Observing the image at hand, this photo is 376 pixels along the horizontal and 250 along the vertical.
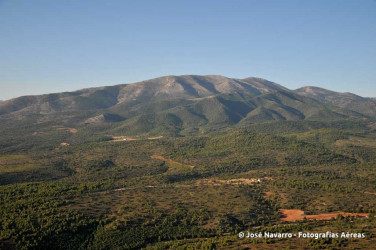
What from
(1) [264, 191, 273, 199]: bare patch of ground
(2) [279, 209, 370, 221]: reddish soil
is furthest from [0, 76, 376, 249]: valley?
(1) [264, 191, 273, 199]: bare patch of ground

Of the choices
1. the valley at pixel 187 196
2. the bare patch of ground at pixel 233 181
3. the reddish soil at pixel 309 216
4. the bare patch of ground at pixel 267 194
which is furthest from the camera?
the bare patch of ground at pixel 233 181

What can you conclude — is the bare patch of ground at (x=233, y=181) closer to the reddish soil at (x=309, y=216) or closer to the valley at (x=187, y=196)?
the valley at (x=187, y=196)

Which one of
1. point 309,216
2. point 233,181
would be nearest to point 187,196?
point 233,181

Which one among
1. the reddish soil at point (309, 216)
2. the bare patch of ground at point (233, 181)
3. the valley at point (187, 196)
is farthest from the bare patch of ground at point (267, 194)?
the reddish soil at point (309, 216)

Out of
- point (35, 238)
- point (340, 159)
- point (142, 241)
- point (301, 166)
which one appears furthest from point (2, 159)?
point (340, 159)

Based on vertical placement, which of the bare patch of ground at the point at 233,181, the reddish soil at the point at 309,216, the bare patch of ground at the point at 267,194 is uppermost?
the bare patch of ground at the point at 233,181

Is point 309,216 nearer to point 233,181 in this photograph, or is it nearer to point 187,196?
point 187,196

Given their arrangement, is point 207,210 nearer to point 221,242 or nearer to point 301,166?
point 221,242

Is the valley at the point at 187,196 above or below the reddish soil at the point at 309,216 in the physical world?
above

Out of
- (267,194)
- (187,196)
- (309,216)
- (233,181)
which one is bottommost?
(309,216)

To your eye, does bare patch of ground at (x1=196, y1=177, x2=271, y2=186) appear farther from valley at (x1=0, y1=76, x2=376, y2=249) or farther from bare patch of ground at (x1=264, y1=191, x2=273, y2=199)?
bare patch of ground at (x1=264, y1=191, x2=273, y2=199)

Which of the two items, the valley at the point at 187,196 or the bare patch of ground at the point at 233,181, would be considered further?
the bare patch of ground at the point at 233,181
